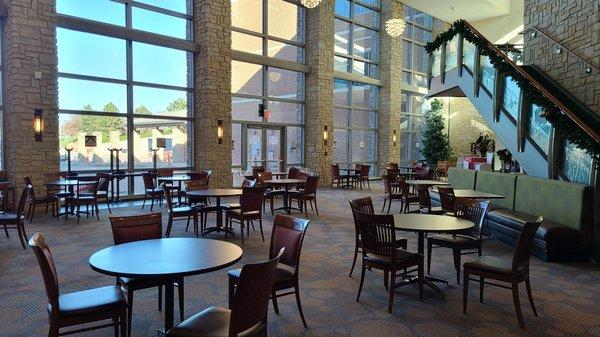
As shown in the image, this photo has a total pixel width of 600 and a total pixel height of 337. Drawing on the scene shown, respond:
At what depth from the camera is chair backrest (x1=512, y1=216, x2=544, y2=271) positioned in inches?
134

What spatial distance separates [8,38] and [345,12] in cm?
1088

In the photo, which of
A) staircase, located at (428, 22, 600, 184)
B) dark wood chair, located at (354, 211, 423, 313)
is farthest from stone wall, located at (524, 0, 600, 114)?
dark wood chair, located at (354, 211, 423, 313)

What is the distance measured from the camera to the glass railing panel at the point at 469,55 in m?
9.29

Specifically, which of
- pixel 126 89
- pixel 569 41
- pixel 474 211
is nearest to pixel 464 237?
pixel 474 211

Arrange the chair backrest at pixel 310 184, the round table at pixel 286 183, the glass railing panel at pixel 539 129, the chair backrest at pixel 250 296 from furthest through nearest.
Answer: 1. the round table at pixel 286 183
2. the chair backrest at pixel 310 184
3. the glass railing panel at pixel 539 129
4. the chair backrest at pixel 250 296

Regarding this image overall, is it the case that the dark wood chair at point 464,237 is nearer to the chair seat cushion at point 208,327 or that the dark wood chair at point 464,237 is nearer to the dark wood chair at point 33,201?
the chair seat cushion at point 208,327

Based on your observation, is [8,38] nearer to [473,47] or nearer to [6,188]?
[6,188]

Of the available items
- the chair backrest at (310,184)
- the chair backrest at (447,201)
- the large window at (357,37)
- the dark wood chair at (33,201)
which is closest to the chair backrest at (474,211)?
the chair backrest at (447,201)

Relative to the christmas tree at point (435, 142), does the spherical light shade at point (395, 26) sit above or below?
above

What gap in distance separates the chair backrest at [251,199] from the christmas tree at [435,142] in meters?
13.3

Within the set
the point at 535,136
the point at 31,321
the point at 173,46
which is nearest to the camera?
the point at 31,321

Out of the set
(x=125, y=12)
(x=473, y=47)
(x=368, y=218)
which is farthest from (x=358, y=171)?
(x=368, y=218)

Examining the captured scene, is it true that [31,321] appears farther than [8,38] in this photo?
No

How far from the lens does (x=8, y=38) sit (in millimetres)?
8523
